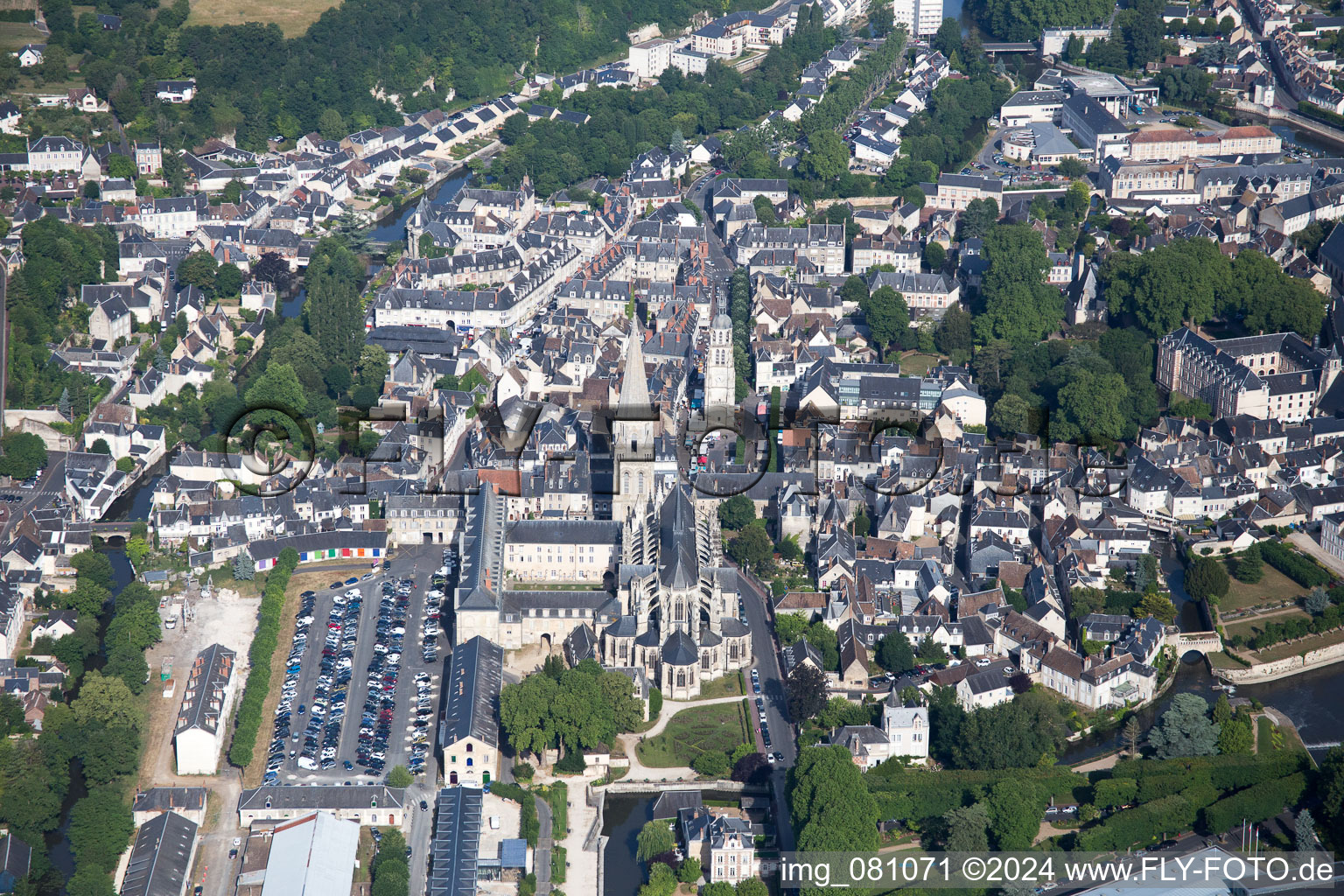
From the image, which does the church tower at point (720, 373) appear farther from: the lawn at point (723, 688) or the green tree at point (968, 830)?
the green tree at point (968, 830)

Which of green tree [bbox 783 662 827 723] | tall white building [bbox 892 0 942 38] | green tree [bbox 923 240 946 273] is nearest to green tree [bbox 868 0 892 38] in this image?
tall white building [bbox 892 0 942 38]

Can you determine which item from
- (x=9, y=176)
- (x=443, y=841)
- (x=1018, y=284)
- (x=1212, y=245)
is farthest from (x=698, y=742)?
(x=9, y=176)

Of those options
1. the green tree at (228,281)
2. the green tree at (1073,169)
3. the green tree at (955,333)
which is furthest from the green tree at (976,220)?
the green tree at (228,281)

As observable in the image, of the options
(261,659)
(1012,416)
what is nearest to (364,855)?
(261,659)

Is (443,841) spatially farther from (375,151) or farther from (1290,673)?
(375,151)

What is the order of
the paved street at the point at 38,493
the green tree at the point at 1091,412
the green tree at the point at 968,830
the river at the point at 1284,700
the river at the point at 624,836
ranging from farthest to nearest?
1. the green tree at the point at 1091,412
2. the paved street at the point at 38,493
3. the river at the point at 1284,700
4. the river at the point at 624,836
5. the green tree at the point at 968,830

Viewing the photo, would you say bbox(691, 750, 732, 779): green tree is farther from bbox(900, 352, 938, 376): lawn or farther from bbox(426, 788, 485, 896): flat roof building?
bbox(900, 352, 938, 376): lawn
